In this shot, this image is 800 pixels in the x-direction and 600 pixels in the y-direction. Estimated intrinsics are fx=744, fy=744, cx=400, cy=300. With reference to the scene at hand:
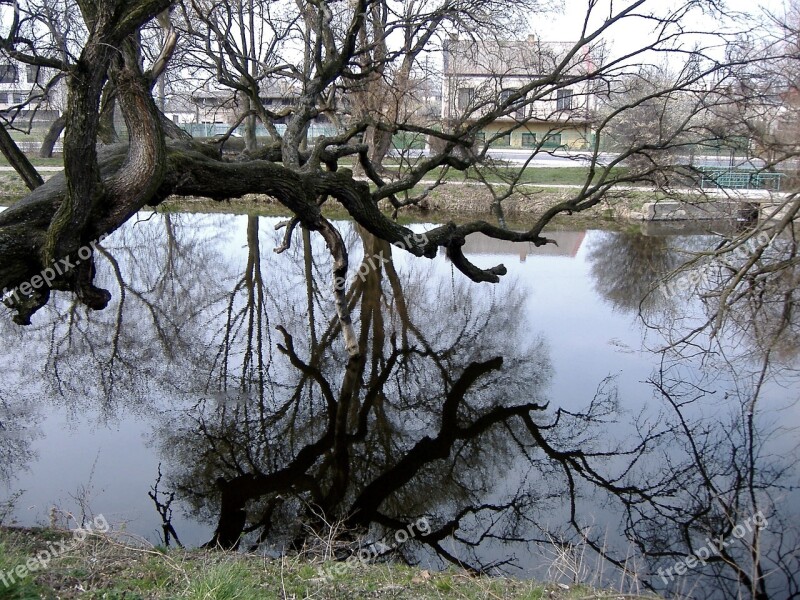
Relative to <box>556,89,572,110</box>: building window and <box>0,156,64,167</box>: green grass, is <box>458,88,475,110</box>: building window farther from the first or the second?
<box>0,156,64,167</box>: green grass

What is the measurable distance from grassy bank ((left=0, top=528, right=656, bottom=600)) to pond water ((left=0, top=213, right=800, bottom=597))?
54 cm

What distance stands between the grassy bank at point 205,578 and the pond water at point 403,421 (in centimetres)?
54

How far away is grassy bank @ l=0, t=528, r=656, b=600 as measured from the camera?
394 centimetres

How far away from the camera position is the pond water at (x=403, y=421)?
21.4 feet

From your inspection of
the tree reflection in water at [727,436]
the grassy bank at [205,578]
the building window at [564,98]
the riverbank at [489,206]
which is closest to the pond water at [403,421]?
the tree reflection in water at [727,436]

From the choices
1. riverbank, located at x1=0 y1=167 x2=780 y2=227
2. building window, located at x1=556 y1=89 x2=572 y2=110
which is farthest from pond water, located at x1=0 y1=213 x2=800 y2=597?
riverbank, located at x1=0 y1=167 x2=780 y2=227

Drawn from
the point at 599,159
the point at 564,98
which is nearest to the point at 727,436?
the point at 564,98

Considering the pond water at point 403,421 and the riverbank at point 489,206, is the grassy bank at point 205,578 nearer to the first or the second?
the pond water at point 403,421

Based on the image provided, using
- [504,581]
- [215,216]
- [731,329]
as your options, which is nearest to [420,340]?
[731,329]

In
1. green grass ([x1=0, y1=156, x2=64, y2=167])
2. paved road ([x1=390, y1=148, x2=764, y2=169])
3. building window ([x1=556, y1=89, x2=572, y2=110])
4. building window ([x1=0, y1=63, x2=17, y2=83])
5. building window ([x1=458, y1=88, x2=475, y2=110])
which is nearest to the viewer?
building window ([x1=0, y1=63, x2=17, y2=83])

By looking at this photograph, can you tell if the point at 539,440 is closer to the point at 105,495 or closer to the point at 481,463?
the point at 481,463

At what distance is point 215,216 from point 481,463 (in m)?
17.1

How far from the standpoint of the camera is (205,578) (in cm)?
405

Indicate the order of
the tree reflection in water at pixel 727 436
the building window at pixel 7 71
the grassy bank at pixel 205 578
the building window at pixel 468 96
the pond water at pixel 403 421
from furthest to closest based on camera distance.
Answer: the building window at pixel 468 96 < the building window at pixel 7 71 < the pond water at pixel 403 421 < the tree reflection in water at pixel 727 436 < the grassy bank at pixel 205 578
